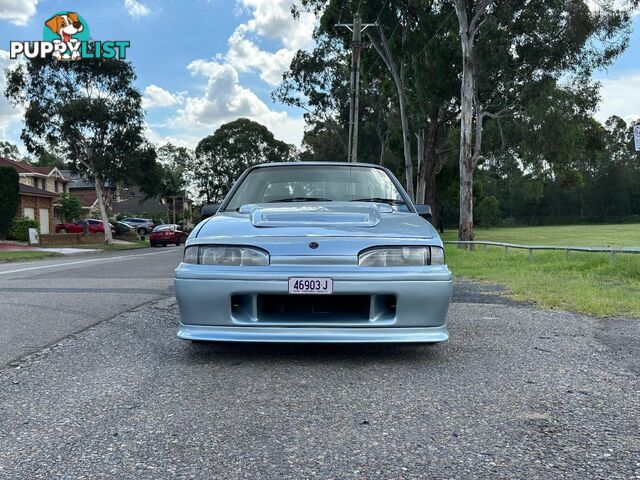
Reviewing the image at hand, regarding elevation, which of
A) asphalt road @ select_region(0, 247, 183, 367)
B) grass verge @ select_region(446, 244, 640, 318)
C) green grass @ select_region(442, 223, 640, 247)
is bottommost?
green grass @ select_region(442, 223, 640, 247)

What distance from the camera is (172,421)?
2797 mm

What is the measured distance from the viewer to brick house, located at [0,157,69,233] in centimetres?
3832

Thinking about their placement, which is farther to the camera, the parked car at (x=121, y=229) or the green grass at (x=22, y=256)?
the parked car at (x=121, y=229)

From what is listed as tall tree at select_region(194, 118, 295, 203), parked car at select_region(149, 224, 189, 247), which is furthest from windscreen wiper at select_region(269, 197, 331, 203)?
tall tree at select_region(194, 118, 295, 203)

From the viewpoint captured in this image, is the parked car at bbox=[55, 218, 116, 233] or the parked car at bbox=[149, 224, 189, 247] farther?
the parked car at bbox=[55, 218, 116, 233]

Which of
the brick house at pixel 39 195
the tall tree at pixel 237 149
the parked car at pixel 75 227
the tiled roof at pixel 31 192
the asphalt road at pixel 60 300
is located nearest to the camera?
the asphalt road at pixel 60 300

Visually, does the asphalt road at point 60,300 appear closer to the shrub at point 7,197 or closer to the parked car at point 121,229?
the shrub at point 7,197

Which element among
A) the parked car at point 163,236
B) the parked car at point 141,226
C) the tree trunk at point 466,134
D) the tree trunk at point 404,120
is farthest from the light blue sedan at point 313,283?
the parked car at point 141,226

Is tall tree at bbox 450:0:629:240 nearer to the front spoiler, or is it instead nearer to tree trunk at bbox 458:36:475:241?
tree trunk at bbox 458:36:475:241

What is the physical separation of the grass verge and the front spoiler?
3.12m

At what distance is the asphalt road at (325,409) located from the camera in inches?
91.0

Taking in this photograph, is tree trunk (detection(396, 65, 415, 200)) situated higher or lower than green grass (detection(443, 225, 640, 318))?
higher

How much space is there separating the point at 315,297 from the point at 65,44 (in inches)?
1311

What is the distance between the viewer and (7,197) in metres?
32.5
